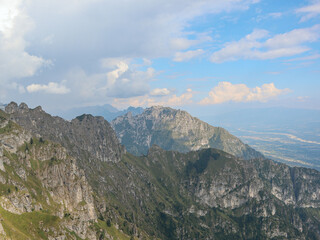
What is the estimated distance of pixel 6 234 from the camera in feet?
575

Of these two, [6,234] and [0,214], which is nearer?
[6,234]

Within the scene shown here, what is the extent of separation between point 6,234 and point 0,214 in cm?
2377

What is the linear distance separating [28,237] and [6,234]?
22.2 metres

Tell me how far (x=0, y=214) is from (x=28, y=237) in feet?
87.9

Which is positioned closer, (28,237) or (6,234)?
(6,234)

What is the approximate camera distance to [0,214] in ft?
631

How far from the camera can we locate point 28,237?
193875mm

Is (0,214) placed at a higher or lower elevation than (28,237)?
higher
